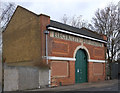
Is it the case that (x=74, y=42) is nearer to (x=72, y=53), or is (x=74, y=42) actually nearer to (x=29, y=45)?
(x=72, y=53)

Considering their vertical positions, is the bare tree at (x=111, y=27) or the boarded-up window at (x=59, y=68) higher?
the bare tree at (x=111, y=27)

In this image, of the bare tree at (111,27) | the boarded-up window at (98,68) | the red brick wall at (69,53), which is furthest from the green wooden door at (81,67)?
the bare tree at (111,27)

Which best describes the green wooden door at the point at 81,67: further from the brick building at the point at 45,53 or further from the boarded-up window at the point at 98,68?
the boarded-up window at the point at 98,68

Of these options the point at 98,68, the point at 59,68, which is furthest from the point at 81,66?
the point at 59,68

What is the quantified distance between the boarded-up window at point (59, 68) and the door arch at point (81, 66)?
219cm

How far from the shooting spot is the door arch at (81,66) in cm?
1989

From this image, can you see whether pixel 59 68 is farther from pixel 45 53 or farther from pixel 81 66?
pixel 81 66

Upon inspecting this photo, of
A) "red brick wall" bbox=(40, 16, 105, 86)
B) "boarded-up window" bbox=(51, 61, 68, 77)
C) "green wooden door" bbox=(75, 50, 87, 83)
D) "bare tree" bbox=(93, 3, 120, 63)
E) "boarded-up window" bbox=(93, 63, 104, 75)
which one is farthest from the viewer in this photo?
"bare tree" bbox=(93, 3, 120, 63)

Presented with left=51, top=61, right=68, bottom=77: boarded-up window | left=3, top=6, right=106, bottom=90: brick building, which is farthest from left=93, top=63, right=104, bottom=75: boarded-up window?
left=51, top=61, right=68, bottom=77: boarded-up window

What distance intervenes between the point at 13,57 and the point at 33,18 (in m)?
A: 5.95

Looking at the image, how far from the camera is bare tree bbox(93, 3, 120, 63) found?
31.1 m

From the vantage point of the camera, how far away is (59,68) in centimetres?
1736

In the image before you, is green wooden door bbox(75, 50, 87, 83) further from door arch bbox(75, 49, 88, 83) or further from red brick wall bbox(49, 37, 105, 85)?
red brick wall bbox(49, 37, 105, 85)

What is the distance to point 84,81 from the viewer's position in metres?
20.9
